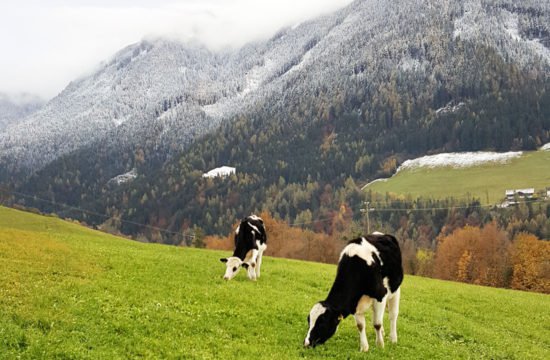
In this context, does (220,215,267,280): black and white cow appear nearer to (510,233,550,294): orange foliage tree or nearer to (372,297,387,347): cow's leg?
(372,297,387,347): cow's leg

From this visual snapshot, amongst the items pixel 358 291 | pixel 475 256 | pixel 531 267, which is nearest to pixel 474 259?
pixel 475 256

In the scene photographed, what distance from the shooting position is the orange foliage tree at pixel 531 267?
3912 inches

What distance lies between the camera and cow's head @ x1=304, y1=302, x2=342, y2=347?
1755 centimetres

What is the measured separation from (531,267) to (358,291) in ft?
321

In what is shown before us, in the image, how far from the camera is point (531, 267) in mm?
102500

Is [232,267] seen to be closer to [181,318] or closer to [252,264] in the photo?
[252,264]

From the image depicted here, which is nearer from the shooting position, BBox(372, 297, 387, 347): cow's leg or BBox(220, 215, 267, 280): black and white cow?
BBox(372, 297, 387, 347): cow's leg

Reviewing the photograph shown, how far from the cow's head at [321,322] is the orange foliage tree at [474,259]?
104m

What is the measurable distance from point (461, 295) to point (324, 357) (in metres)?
26.5

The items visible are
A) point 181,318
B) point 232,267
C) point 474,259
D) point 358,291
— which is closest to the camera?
point 358,291

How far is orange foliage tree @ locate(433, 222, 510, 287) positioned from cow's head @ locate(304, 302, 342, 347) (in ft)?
341

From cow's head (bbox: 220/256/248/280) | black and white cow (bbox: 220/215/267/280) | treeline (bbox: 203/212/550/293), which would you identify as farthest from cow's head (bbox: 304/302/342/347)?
treeline (bbox: 203/212/550/293)

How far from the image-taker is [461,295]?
4044 cm

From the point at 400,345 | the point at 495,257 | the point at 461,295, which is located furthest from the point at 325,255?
the point at 400,345
